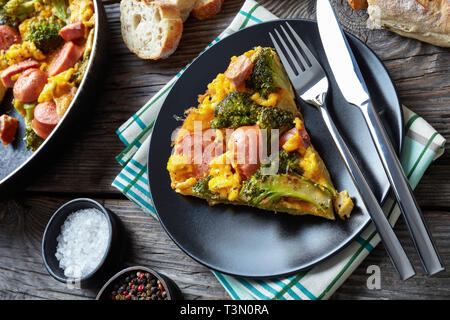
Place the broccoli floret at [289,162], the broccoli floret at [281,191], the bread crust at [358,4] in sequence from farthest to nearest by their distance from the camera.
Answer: the bread crust at [358,4], the broccoli floret at [289,162], the broccoli floret at [281,191]

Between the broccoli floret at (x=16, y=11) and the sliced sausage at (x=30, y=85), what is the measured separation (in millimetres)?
552

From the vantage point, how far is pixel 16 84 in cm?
309

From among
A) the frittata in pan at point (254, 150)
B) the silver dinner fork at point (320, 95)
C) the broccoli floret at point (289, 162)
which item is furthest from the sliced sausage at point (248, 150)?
the silver dinner fork at point (320, 95)

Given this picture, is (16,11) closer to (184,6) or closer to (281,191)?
(184,6)

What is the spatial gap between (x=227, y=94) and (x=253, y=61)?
23 centimetres

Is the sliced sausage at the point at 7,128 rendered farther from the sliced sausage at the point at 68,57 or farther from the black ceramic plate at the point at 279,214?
Result: the black ceramic plate at the point at 279,214

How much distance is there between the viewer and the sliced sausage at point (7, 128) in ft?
9.96

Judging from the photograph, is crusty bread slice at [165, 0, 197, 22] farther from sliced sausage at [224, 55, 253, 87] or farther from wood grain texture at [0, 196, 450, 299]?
wood grain texture at [0, 196, 450, 299]

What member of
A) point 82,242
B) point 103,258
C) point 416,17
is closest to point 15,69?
point 82,242

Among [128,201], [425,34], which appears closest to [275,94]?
[425,34]


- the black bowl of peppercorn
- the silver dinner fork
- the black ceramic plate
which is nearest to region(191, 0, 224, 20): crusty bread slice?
the black ceramic plate

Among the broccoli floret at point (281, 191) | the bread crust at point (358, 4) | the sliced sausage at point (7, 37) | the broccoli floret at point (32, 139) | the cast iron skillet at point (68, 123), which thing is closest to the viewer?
the broccoli floret at point (281, 191)

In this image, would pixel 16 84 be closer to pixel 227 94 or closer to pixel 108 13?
pixel 108 13
